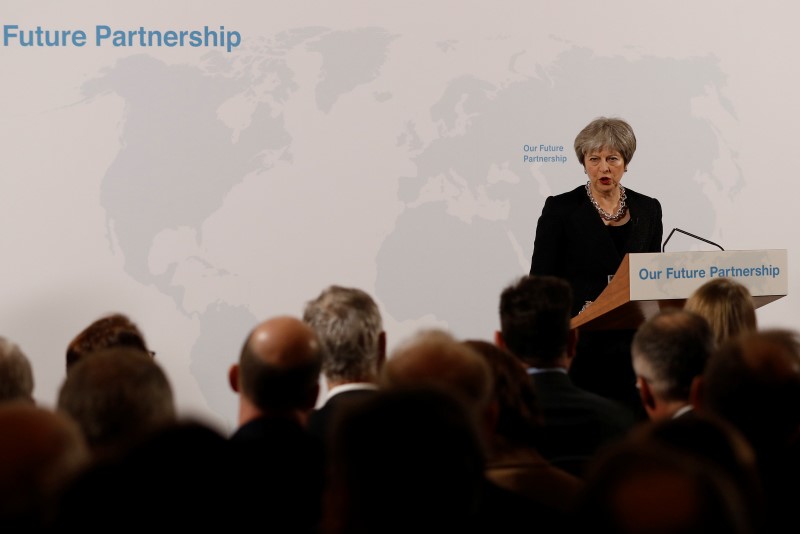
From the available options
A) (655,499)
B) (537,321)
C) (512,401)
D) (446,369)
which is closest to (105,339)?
(537,321)

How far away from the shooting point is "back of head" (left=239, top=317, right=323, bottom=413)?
2.62 m

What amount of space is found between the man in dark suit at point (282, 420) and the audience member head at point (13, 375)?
0.50 metres

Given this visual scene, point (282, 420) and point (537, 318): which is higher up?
point (537, 318)

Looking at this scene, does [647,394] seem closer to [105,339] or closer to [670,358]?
[670,358]

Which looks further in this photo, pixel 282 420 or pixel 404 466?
pixel 282 420

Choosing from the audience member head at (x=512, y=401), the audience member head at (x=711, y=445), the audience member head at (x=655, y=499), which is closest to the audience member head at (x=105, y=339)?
the audience member head at (x=512, y=401)

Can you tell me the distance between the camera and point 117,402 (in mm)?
2047

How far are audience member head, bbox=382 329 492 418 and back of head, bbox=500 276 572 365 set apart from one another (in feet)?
3.16

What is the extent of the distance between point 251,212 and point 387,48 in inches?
42.7

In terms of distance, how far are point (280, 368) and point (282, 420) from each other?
181mm

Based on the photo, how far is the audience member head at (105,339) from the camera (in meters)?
3.50

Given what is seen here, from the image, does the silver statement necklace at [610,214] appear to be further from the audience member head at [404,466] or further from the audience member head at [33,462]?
the audience member head at [33,462]

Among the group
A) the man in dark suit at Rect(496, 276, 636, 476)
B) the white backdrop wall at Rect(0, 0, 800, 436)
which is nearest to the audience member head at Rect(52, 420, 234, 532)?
the man in dark suit at Rect(496, 276, 636, 476)

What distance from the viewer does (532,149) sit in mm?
5906
